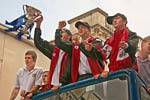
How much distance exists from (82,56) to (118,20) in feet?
2.29

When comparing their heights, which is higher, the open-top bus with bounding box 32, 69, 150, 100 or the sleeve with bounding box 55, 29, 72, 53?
the sleeve with bounding box 55, 29, 72, 53

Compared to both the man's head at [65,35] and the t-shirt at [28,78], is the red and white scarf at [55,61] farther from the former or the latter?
the t-shirt at [28,78]

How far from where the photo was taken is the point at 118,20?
5.04 m

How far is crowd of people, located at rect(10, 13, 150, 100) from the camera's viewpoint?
4777mm

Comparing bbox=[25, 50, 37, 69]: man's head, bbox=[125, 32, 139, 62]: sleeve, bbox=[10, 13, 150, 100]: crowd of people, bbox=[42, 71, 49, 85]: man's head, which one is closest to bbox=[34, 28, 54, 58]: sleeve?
bbox=[10, 13, 150, 100]: crowd of people

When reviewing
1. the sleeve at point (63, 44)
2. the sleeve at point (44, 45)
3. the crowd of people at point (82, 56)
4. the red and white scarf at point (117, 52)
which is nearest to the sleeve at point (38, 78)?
the crowd of people at point (82, 56)

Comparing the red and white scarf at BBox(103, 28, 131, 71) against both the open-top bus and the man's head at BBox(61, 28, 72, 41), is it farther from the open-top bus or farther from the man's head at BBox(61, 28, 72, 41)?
the man's head at BBox(61, 28, 72, 41)

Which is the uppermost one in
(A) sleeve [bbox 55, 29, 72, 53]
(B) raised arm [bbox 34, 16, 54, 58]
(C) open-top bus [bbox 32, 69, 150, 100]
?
(B) raised arm [bbox 34, 16, 54, 58]

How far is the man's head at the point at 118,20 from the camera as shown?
4.98 metres

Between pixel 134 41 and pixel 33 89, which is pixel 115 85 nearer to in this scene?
pixel 134 41

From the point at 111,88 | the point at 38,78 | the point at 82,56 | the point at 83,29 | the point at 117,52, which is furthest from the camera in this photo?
the point at 38,78

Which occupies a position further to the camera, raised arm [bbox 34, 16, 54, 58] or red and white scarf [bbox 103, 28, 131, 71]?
raised arm [bbox 34, 16, 54, 58]

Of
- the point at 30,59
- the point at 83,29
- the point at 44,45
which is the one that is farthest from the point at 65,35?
the point at 30,59

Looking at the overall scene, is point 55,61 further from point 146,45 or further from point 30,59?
point 146,45
